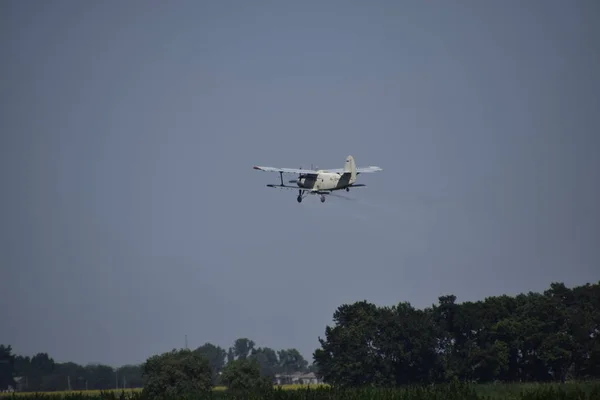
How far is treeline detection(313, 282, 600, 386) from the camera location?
386 ft

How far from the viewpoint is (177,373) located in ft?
346

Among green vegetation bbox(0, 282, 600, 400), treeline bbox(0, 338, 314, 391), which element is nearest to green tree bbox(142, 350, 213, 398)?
green vegetation bbox(0, 282, 600, 400)

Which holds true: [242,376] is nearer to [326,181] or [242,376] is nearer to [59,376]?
[326,181]

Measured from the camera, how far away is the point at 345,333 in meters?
128

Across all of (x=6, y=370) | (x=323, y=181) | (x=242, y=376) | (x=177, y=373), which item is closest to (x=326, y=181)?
(x=323, y=181)

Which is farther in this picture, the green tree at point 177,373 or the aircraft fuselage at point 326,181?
the green tree at point 177,373

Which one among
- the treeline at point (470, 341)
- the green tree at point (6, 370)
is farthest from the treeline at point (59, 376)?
the treeline at point (470, 341)

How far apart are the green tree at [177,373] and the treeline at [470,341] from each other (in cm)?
2106

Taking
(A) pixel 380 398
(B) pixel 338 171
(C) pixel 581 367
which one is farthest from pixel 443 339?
(A) pixel 380 398

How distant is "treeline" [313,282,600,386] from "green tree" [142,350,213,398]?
21.1m

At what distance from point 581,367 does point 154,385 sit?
4906 cm

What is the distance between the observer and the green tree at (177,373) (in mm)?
104375

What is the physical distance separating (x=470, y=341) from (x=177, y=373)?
126ft

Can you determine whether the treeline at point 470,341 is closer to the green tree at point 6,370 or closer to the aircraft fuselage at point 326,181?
the aircraft fuselage at point 326,181
